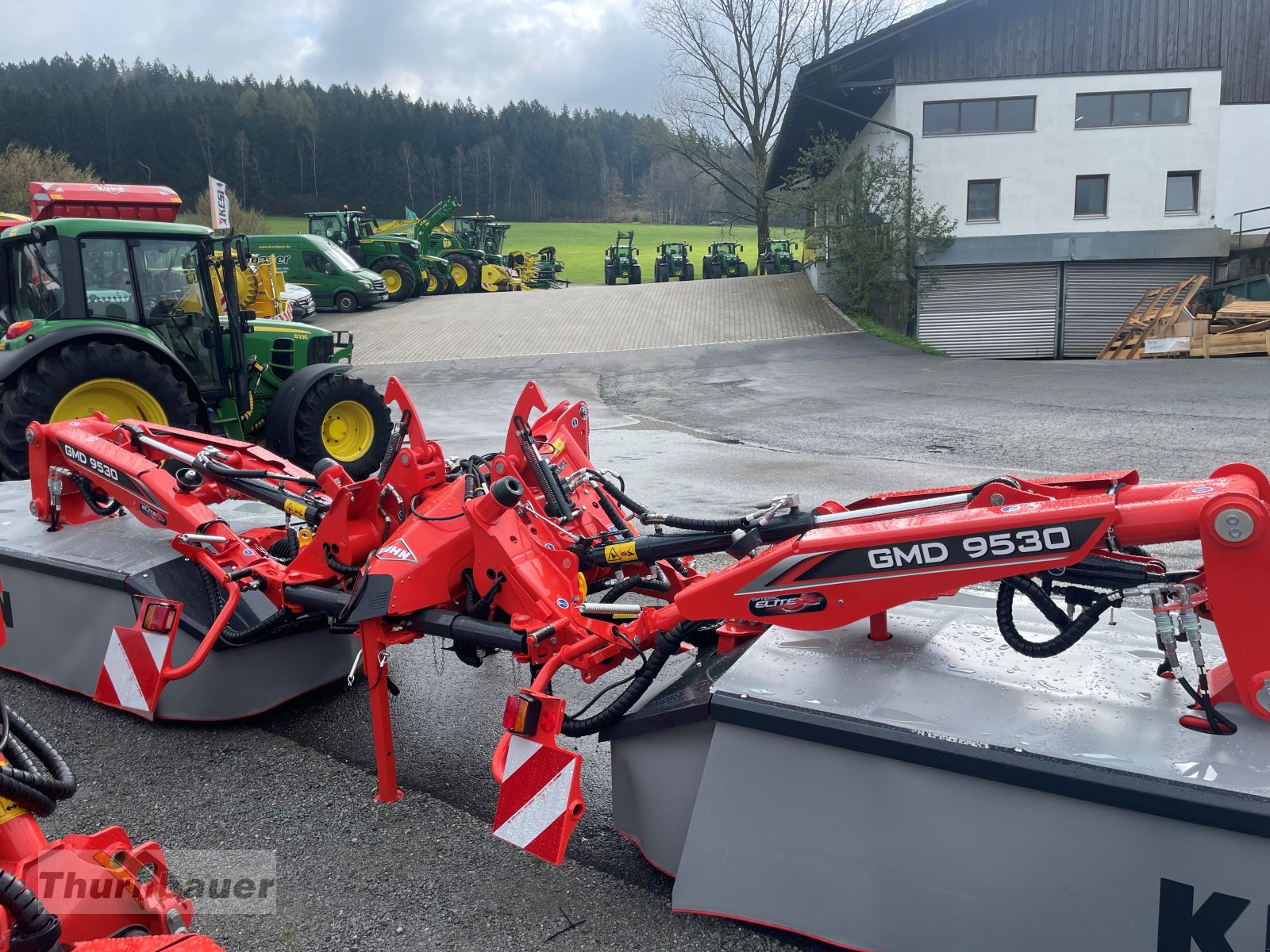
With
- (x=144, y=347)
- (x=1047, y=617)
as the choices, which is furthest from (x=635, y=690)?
(x=144, y=347)

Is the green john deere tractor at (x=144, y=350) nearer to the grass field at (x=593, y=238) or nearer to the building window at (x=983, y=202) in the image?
the building window at (x=983, y=202)

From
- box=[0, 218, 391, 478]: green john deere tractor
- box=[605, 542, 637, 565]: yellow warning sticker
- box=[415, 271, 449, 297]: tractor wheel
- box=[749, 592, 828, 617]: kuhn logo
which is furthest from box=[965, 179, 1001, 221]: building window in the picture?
box=[749, 592, 828, 617]: kuhn logo

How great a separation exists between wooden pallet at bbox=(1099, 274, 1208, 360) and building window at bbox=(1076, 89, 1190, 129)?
3662 millimetres

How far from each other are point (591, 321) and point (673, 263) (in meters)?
13.7

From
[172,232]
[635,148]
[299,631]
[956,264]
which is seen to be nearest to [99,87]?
A: [635,148]

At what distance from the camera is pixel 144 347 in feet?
25.6

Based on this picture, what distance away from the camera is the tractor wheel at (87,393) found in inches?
289

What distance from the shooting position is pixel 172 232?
7.98 m

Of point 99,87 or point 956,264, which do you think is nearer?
point 956,264

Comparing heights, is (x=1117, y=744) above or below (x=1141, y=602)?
below

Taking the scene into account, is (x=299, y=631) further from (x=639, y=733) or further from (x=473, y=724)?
(x=639, y=733)

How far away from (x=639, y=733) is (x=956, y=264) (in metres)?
21.1

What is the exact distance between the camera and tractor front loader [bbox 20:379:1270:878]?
2408mm
